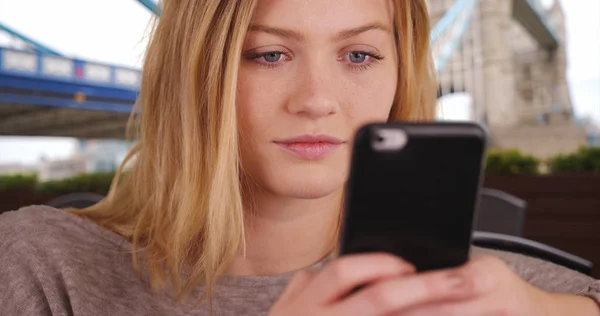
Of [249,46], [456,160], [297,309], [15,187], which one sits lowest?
[15,187]

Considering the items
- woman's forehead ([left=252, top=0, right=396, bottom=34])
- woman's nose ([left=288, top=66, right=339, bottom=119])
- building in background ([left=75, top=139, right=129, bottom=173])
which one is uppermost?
woman's forehead ([left=252, top=0, right=396, bottom=34])

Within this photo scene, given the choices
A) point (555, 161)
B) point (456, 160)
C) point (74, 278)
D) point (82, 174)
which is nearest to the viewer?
point (456, 160)

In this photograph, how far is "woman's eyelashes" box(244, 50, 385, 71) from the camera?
0.66 metres

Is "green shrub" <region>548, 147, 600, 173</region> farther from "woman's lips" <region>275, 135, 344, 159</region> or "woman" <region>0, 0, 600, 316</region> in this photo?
"woman's lips" <region>275, 135, 344, 159</region>

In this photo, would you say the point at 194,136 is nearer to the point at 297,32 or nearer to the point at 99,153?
the point at 297,32

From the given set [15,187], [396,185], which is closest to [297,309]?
[396,185]

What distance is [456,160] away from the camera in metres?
0.33

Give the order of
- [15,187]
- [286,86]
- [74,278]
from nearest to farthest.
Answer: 1. [286,86]
2. [74,278]
3. [15,187]

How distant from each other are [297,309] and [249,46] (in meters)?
0.43

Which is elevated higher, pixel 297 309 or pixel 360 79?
pixel 360 79

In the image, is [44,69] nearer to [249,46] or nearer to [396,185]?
[249,46]

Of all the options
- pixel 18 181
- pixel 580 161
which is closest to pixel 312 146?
pixel 580 161

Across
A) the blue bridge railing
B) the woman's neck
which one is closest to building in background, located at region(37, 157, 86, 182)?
the blue bridge railing

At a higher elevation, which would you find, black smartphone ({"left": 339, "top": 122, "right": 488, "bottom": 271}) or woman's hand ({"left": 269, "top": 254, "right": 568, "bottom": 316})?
black smartphone ({"left": 339, "top": 122, "right": 488, "bottom": 271})
